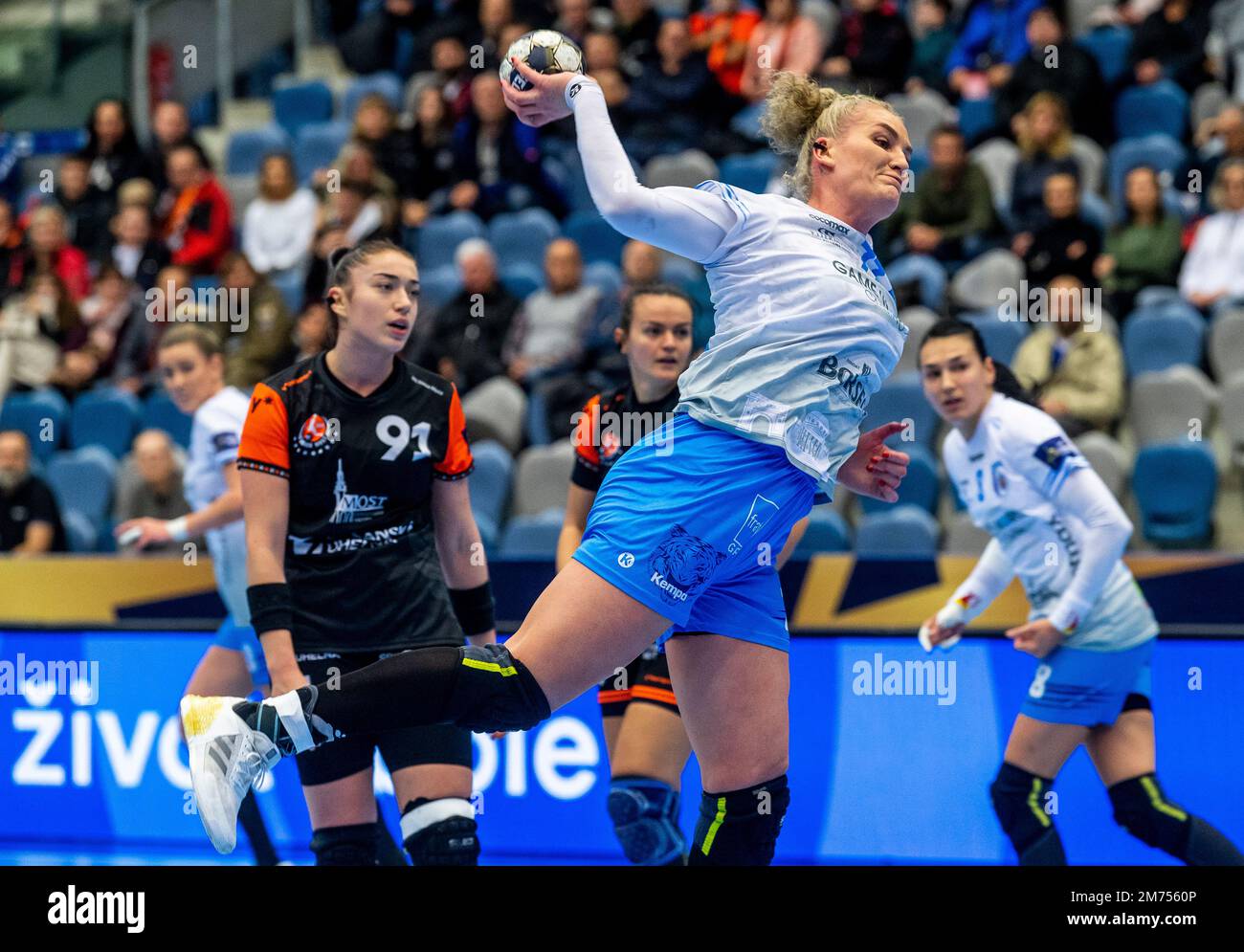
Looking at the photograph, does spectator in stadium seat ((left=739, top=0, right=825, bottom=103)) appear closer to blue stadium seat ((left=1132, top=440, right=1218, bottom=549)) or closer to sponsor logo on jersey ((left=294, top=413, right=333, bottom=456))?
blue stadium seat ((left=1132, top=440, right=1218, bottom=549))

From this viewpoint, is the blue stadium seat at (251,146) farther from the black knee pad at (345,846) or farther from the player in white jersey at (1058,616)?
the black knee pad at (345,846)

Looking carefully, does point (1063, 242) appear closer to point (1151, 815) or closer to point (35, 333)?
point (1151, 815)

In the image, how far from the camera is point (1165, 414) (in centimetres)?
781

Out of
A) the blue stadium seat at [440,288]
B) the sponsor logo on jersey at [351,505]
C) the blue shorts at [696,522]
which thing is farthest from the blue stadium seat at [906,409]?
the blue shorts at [696,522]

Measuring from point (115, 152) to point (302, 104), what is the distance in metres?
1.48

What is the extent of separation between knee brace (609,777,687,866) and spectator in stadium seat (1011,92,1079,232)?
522 centimetres

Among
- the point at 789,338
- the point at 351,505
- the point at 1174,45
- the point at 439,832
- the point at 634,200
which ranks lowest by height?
the point at 439,832

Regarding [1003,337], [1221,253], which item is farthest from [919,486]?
[1221,253]

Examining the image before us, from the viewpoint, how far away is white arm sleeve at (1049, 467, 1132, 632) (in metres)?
4.82

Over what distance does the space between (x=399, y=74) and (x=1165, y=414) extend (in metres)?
7.03

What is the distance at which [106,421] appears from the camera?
977cm

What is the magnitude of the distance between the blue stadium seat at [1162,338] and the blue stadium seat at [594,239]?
3193 millimetres

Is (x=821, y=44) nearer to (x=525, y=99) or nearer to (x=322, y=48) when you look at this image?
(x=322, y=48)

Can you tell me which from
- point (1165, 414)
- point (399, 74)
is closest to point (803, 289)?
point (1165, 414)
